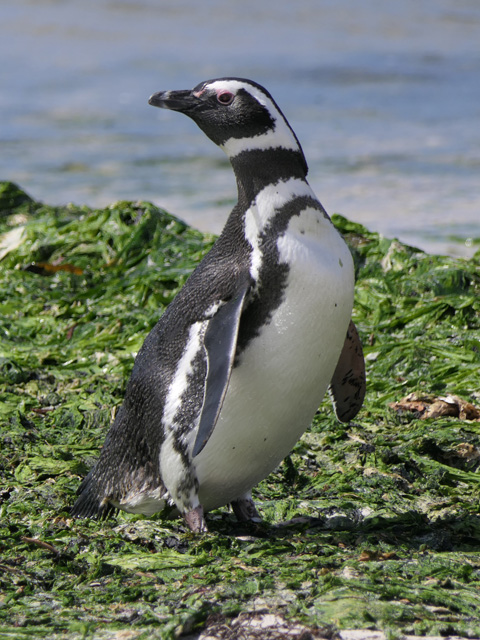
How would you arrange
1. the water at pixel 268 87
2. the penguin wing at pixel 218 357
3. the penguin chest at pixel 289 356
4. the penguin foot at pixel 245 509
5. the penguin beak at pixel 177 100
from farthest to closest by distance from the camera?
1. the water at pixel 268 87
2. the penguin foot at pixel 245 509
3. the penguin beak at pixel 177 100
4. the penguin chest at pixel 289 356
5. the penguin wing at pixel 218 357

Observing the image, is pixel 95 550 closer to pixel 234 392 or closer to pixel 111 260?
pixel 234 392

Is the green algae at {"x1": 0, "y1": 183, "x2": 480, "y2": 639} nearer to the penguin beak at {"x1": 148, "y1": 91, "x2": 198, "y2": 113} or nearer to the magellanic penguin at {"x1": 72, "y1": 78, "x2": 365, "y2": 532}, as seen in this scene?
the magellanic penguin at {"x1": 72, "y1": 78, "x2": 365, "y2": 532}

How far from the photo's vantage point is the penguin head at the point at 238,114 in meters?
3.25

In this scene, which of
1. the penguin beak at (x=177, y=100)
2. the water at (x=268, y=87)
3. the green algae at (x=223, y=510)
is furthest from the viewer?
the water at (x=268, y=87)

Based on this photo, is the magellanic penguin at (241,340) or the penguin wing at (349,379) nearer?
the magellanic penguin at (241,340)

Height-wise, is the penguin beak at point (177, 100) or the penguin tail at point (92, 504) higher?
the penguin beak at point (177, 100)

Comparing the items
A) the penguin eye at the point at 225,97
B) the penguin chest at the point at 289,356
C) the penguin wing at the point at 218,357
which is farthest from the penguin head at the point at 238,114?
the penguin wing at the point at 218,357

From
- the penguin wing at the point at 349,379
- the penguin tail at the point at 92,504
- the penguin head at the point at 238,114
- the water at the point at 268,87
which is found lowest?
the penguin tail at the point at 92,504

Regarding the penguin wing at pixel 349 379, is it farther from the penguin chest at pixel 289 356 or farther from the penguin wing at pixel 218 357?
the penguin wing at pixel 218 357

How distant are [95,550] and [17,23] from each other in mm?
24115

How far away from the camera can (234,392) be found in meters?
3.15

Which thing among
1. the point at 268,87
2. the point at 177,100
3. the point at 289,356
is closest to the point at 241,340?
the point at 289,356

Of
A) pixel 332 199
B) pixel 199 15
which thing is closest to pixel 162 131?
pixel 332 199

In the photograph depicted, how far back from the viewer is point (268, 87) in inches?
674
